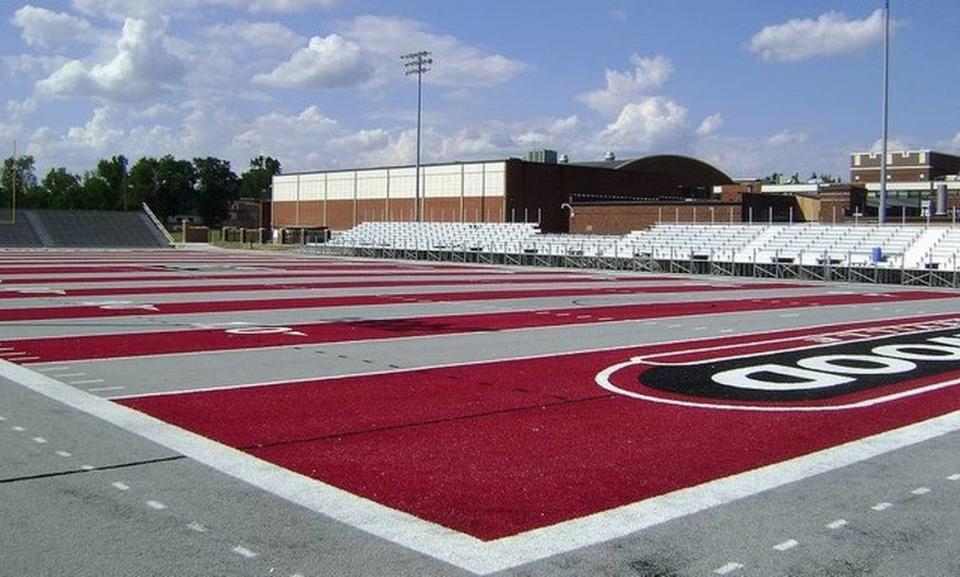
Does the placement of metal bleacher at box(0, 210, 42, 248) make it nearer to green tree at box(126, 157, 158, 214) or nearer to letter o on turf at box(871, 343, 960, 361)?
green tree at box(126, 157, 158, 214)

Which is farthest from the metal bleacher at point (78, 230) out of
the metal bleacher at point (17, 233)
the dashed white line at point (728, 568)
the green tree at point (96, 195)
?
the dashed white line at point (728, 568)

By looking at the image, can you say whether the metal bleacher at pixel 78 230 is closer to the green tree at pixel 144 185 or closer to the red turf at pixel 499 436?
the green tree at pixel 144 185

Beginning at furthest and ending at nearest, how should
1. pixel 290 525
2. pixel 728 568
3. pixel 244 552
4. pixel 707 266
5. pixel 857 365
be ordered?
pixel 707 266 → pixel 857 365 → pixel 290 525 → pixel 244 552 → pixel 728 568

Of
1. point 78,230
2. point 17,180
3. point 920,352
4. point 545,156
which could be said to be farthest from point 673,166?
point 17,180

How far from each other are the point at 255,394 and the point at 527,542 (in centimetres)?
516

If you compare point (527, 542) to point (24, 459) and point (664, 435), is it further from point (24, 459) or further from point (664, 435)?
point (24, 459)

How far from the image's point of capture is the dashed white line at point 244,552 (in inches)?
194

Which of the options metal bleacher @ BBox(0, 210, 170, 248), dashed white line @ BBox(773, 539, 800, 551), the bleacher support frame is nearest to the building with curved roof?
metal bleacher @ BBox(0, 210, 170, 248)

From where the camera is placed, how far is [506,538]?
17.3 ft

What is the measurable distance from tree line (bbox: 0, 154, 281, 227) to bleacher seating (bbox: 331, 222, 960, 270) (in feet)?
243

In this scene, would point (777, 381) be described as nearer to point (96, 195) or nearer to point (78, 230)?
point (78, 230)

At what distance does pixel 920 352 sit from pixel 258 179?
17295 cm

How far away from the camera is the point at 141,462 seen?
6.82 m

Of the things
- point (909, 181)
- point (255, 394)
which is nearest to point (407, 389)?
point (255, 394)
